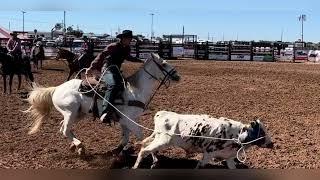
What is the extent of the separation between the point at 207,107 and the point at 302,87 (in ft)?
22.1

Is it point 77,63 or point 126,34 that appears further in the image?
point 77,63

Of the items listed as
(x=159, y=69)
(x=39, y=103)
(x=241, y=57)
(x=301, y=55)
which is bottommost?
(x=39, y=103)

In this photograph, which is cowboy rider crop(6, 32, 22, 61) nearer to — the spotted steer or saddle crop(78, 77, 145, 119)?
saddle crop(78, 77, 145, 119)

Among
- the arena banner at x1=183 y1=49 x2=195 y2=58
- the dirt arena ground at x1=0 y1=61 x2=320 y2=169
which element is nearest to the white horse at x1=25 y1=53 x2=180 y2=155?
the dirt arena ground at x1=0 y1=61 x2=320 y2=169

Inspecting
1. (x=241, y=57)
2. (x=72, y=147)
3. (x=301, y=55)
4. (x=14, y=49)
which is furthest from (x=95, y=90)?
(x=301, y=55)

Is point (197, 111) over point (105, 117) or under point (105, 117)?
under

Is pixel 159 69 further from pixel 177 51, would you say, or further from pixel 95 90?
pixel 177 51

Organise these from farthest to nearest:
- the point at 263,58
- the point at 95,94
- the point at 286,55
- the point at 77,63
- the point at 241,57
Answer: the point at 286,55
the point at 263,58
the point at 241,57
the point at 77,63
the point at 95,94

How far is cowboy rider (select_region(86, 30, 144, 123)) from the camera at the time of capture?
7.49 m

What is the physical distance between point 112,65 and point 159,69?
687mm

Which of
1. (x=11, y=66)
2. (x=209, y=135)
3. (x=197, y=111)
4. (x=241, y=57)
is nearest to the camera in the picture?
(x=209, y=135)

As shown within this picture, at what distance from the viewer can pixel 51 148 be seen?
8.06m

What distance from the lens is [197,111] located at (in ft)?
40.2

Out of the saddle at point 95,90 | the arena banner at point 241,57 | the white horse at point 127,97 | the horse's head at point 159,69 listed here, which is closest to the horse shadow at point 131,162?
the white horse at point 127,97
